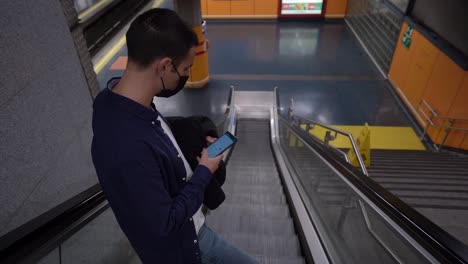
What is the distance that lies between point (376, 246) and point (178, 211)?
134 cm

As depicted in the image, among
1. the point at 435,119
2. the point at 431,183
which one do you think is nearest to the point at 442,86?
the point at 435,119

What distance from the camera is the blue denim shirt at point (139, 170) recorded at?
108cm

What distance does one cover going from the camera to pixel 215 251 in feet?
5.47

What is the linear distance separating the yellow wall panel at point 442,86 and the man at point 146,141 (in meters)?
7.04

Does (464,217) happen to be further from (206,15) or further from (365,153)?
(206,15)

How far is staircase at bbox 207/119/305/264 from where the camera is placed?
2.57 m

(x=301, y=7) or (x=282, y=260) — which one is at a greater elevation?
(x=282, y=260)

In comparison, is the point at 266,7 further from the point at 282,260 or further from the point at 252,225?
the point at 282,260

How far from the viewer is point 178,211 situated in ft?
3.81

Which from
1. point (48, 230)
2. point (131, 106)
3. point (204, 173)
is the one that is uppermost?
point (131, 106)

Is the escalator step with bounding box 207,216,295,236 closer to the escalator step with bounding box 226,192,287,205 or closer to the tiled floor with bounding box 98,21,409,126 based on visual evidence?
the escalator step with bounding box 226,192,287,205

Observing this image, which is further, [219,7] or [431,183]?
[219,7]

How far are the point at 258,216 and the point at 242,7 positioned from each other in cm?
1415

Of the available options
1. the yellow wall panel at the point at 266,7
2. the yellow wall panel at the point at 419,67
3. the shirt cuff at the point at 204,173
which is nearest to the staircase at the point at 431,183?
the yellow wall panel at the point at 419,67
